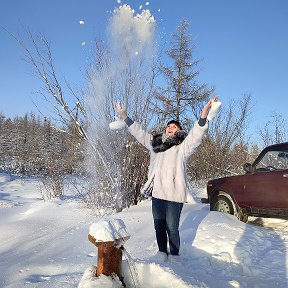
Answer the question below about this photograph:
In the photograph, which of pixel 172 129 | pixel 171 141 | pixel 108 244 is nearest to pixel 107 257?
pixel 108 244

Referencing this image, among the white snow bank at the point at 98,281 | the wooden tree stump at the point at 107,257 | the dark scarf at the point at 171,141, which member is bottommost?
the white snow bank at the point at 98,281

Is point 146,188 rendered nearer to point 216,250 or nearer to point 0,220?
point 216,250

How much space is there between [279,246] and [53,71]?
20.8ft

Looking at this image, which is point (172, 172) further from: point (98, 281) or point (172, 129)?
point (98, 281)

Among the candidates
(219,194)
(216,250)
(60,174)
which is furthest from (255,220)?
(60,174)

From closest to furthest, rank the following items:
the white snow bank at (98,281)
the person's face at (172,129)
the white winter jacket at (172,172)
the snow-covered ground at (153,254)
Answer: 1. the white snow bank at (98,281)
2. the snow-covered ground at (153,254)
3. the white winter jacket at (172,172)
4. the person's face at (172,129)

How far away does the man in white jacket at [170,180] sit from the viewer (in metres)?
3.99

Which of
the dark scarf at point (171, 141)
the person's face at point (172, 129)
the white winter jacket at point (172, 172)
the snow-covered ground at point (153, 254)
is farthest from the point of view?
the person's face at point (172, 129)

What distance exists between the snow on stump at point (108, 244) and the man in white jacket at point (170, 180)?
1.50 metres

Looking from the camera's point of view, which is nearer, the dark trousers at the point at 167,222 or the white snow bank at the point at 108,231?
the white snow bank at the point at 108,231

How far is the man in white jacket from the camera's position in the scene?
3.99 m

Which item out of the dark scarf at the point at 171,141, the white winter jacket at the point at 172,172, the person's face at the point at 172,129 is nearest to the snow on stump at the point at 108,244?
the white winter jacket at the point at 172,172

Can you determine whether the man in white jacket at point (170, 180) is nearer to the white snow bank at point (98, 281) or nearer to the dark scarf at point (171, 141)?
the dark scarf at point (171, 141)

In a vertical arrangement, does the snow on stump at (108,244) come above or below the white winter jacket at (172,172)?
below
